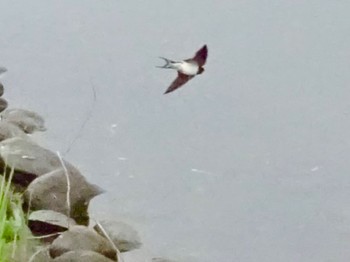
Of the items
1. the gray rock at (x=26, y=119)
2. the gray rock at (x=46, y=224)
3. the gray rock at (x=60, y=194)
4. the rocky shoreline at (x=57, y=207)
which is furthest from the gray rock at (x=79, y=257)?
the gray rock at (x=26, y=119)

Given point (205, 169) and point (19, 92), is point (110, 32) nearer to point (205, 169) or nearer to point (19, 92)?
point (19, 92)

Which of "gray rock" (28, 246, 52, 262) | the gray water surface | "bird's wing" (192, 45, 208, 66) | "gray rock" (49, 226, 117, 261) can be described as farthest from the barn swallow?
"gray rock" (28, 246, 52, 262)

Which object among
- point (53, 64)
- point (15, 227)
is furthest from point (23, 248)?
point (53, 64)

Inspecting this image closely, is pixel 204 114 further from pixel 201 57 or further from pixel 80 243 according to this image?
pixel 80 243

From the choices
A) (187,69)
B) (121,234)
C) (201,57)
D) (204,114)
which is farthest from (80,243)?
(204,114)

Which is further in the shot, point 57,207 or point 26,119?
point 26,119

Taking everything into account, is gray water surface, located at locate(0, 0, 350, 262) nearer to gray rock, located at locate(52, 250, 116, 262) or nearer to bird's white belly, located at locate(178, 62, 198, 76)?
gray rock, located at locate(52, 250, 116, 262)
